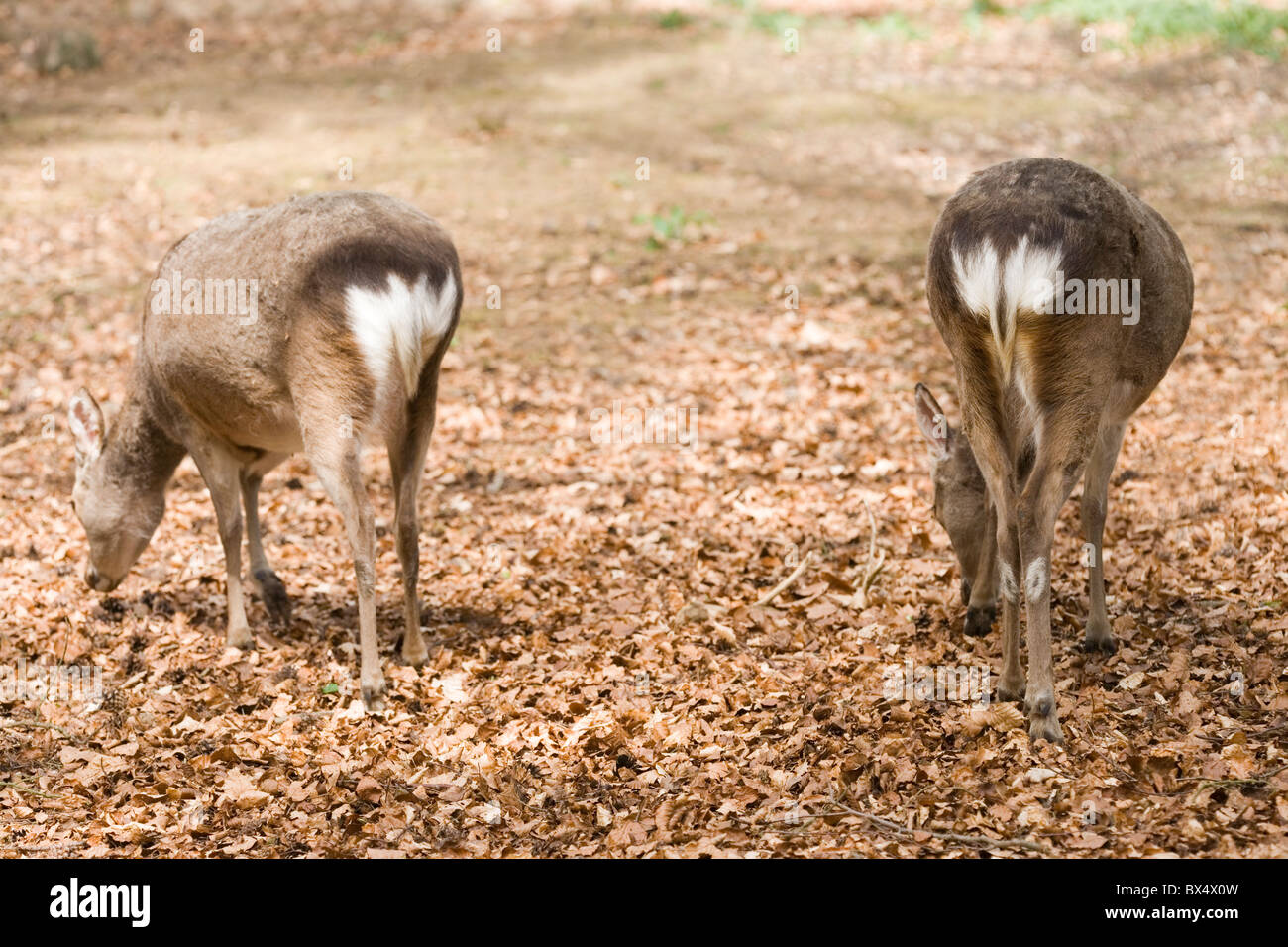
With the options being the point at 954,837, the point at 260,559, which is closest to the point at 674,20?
the point at 260,559

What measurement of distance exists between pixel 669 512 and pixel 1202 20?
13174 millimetres

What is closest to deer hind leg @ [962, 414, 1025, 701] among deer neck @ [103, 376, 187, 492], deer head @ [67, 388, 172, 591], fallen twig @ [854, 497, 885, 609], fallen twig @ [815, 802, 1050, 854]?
fallen twig @ [815, 802, 1050, 854]

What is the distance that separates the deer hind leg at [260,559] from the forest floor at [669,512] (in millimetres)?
151

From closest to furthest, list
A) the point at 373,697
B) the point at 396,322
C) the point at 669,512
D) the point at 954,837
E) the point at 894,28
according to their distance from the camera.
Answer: the point at 954,837 < the point at 396,322 < the point at 373,697 < the point at 669,512 < the point at 894,28

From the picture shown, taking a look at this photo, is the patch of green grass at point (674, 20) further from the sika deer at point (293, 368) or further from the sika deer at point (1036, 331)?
the sika deer at point (1036, 331)

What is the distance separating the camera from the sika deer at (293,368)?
19.2 feet

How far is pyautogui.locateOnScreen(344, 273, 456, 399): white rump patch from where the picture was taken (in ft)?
18.9

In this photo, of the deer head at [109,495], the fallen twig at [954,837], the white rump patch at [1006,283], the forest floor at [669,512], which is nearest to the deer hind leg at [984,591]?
the forest floor at [669,512]

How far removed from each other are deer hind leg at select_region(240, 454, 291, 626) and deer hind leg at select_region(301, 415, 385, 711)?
1.37 m

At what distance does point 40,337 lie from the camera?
34.8 feet

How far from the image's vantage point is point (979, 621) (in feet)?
20.0
